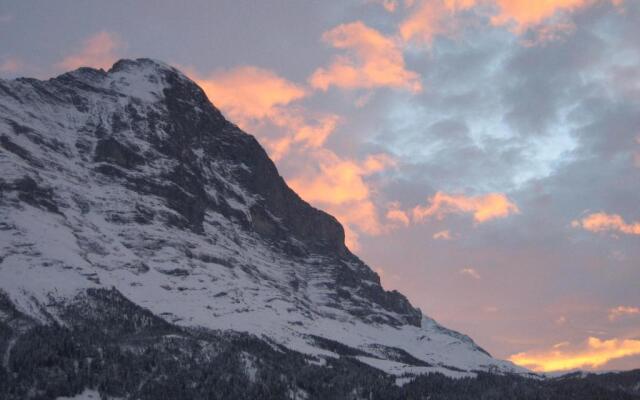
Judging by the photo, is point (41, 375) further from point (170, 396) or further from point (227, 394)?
point (227, 394)

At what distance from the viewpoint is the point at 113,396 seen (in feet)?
573

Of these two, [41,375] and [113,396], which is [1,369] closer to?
[41,375]

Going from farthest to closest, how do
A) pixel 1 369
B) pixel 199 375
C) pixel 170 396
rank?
pixel 199 375 → pixel 170 396 → pixel 1 369

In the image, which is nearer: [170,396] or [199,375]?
[170,396]

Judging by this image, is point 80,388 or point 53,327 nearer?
point 80,388

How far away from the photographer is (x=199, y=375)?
196000 mm

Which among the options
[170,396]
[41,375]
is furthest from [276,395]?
[41,375]

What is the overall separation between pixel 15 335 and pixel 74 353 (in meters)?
18.2

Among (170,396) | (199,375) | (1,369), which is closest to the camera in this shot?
(1,369)

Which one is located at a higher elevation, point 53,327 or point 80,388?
point 53,327

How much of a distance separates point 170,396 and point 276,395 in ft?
96.6

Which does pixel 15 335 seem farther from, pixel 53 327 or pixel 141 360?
pixel 141 360

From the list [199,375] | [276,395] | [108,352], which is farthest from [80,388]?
[276,395]

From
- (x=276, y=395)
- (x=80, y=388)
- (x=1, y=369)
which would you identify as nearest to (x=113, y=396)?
(x=80, y=388)
